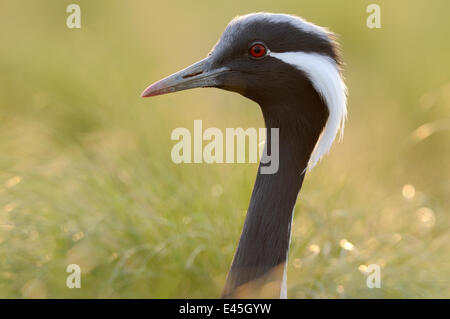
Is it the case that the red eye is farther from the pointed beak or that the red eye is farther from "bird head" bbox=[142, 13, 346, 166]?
the pointed beak

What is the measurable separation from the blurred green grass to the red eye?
61.3 inches

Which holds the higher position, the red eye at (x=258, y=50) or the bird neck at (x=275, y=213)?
the red eye at (x=258, y=50)

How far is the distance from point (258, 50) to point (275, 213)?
0.92 meters

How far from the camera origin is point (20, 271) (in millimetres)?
4902

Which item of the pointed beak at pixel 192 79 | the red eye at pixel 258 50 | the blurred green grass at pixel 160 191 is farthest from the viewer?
the blurred green grass at pixel 160 191

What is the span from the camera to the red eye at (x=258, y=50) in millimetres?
3797

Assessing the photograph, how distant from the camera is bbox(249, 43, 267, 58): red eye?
12.5ft

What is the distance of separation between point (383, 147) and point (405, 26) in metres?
3.02

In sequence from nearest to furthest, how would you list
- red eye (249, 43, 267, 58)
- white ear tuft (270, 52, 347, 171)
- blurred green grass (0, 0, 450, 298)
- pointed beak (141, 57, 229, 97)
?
white ear tuft (270, 52, 347, 171), red eye (249, 43, 267, 58), pointed beak (141, 57, 229, 97), blurred green grass (0, 0, 450, 298)

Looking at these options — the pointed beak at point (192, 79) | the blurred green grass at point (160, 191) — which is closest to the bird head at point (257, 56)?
the pointed beak at point (192, 79)

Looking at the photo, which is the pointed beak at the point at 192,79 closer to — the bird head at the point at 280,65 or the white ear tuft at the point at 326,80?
the bird head at the point at 280,65

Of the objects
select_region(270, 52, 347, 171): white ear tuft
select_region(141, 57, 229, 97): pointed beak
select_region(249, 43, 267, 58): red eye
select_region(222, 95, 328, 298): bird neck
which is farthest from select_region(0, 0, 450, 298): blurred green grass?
select_region(249, 43, 267, 58): red eye

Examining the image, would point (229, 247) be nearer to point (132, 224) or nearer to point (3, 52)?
point (132, 224)
